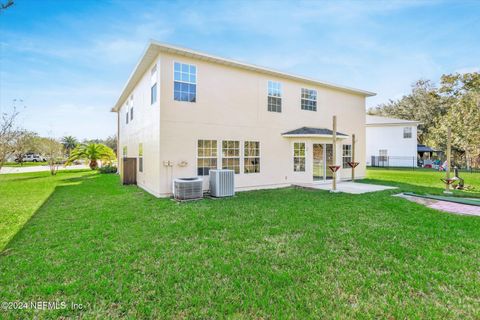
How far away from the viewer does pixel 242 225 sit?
529 cm

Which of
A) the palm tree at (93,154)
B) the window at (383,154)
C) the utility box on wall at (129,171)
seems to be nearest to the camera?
the utility box on wall at (129,171)

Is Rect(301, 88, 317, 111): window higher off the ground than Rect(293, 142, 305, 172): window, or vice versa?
Rect(301, 88, 317, 111): window

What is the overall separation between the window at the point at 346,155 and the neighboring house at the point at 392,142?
16006 millimetres

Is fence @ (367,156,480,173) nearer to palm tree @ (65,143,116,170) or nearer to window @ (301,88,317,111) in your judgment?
window @ (301,88,317,111)

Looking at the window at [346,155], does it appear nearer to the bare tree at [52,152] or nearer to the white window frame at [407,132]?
the white window frame at [407,132]

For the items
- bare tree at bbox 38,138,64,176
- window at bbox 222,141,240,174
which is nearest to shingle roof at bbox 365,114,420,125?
window at bbox 222,141,240,174

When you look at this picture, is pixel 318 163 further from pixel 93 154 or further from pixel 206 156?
pixel 93 154

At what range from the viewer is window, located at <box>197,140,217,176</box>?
8.91 m

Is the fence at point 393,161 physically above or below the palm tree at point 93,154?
below

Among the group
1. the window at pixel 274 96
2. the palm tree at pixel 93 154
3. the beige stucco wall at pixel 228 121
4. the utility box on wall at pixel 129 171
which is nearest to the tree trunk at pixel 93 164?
the palm tree at pixel 93 154

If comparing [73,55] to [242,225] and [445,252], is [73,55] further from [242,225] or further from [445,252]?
[445,252]

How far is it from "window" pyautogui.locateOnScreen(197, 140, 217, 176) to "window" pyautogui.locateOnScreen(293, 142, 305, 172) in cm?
414

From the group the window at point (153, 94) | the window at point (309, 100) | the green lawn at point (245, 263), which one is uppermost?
the window at point (309, 100)

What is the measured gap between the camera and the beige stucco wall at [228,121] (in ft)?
27.1
